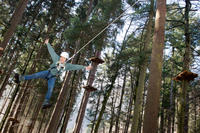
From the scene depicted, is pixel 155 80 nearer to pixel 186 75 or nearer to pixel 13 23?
pixel 186 75

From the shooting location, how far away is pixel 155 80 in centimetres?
320

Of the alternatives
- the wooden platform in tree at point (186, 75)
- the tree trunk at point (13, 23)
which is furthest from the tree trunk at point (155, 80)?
the tree trunk at point (13, 23)

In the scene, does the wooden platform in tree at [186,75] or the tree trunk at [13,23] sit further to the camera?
the tree trunk at [13,23]

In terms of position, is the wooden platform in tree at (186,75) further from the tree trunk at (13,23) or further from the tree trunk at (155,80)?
the tree trunk at (13,23)

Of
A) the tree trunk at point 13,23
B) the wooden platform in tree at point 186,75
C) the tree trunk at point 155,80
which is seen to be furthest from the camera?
the tree trunk at point 13,23

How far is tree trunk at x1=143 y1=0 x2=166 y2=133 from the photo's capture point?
276cm

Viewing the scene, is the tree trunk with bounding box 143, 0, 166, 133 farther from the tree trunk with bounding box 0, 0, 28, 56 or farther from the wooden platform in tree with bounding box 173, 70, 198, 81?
the tree trunk with bounding box 0, 0, 28, 56

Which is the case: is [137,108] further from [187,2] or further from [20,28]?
[20,28]

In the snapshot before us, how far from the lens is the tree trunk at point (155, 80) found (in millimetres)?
2762

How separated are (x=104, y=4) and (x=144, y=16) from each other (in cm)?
269

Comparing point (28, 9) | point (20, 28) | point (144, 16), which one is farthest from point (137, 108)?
point (28, 9)

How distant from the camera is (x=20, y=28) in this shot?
28.4 ft

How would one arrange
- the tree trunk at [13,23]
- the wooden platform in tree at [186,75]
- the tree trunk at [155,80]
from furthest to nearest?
1. the tree trunk at [13,23]
2. the wooden platform in tree at [186,75]
3. the tree trunk at [155,80]

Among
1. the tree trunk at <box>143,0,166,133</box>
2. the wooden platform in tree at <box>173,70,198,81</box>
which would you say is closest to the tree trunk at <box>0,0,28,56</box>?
the tree trunk at <box>143,0,166,133</box>
